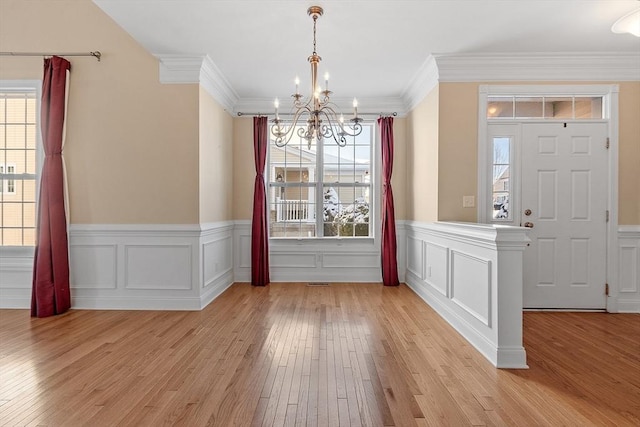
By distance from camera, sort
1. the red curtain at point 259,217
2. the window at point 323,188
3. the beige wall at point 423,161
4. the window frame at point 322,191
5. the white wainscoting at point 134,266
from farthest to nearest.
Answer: the window at point 323,188 → the window frame at point 322,191 → the red curtain at point 259,217 → the beige wall at point 423,161 → the white wainscoting at point 134,266

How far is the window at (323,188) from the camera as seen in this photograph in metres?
5.60

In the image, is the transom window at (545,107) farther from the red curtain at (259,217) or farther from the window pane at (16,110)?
the window pane at (16,110)

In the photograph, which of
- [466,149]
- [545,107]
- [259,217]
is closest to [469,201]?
[466,149]

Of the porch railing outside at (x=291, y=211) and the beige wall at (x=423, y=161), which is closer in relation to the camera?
the beige wall at (x=423, y=161)

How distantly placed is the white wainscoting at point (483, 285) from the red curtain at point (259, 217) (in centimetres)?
244

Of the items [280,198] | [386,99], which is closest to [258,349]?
[280,198]

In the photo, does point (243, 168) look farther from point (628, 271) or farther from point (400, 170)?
point (628, 271)

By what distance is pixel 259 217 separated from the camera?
5.24 meters

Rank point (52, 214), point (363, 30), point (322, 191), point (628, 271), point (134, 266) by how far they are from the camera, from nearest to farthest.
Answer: point (363, 30) → point (52, 214) → point (628, 271) → point (134, 266) → point (322, 191)

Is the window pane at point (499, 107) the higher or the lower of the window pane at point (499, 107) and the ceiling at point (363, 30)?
the lower

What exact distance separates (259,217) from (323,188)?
1133mm

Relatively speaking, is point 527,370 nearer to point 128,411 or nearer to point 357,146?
point 128,411

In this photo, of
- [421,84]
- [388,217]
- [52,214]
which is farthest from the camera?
[388,217]

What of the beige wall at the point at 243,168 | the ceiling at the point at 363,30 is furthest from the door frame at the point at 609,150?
the beige wall at the point at 243,168
